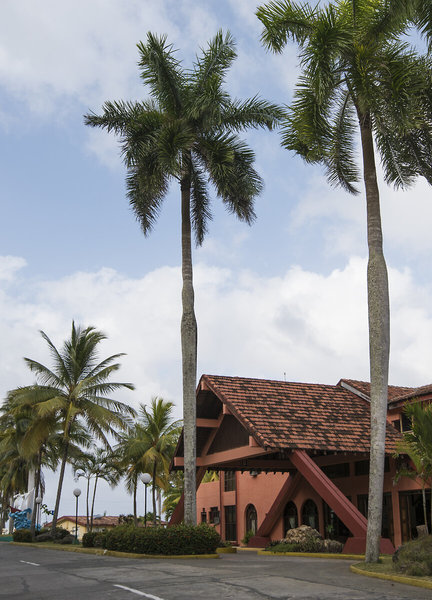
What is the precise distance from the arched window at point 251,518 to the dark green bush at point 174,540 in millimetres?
13527

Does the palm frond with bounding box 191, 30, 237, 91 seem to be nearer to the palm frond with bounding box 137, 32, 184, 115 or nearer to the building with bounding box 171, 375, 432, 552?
the palm frond with bounding box 137, 32, 184, 115

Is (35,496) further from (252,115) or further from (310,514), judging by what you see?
(252,115)

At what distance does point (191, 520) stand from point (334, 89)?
14.2 meters

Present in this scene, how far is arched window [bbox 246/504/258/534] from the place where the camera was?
107 feet

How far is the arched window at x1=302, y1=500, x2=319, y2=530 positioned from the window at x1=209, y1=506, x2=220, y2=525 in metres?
9.54

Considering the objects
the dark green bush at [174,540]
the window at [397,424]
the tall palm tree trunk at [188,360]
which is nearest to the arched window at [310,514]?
the window at [397,424]

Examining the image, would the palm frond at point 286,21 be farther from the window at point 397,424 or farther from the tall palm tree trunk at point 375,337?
the window at point 397,424

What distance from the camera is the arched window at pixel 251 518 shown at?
32562 millimetres

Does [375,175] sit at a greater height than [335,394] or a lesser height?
greater

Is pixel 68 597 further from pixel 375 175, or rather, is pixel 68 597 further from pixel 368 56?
pixel 368 56

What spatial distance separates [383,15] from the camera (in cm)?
1647

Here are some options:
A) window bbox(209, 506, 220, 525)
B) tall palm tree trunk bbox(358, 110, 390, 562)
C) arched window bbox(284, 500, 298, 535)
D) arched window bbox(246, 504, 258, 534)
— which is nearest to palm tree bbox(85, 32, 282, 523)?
tall palm tree trunk bbox(358, 110, 390, 562)

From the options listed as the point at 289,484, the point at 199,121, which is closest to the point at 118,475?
the point at 289,484

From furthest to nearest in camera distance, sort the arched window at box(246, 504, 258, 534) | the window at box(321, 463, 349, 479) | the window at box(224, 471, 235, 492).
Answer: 1. the window at box(224, 471, 235, 492)
2. the arched window at box(246, 504, 258, 534)
3. the window at box(321, 463, 349, 479)
